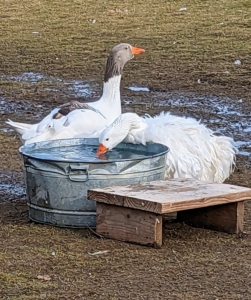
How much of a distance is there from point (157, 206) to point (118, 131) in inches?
43.9

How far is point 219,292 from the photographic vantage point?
4590 mm

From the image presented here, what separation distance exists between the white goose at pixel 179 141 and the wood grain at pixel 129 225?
2.29 feet

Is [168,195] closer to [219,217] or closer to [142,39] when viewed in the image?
[219,217]

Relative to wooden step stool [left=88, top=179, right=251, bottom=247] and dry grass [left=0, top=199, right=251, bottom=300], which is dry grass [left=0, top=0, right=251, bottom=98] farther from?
dry grass [left=0, top=199, right=251, bottom=300]

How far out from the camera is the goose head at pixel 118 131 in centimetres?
612

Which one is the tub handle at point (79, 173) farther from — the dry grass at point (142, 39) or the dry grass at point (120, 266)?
the dry grass at point (142, 39)

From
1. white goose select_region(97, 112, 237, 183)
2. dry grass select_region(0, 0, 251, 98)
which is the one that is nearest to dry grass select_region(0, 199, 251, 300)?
white goose select_region(97, 112, 237, 183)

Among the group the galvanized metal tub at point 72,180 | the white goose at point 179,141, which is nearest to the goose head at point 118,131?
the white goose at point 179,141

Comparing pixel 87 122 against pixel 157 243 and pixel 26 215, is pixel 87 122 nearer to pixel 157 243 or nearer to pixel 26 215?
pixel 26 215

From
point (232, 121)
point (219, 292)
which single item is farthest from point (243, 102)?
point (219, 292)

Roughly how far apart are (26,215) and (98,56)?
26.2 feet

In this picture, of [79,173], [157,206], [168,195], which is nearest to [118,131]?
[79,173]

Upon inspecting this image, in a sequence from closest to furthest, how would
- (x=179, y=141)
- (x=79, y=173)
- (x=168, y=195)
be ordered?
(x=168, y=195)
(x=79, y=173)
(x=179, y=141)

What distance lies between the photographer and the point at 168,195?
5406 millimetres
